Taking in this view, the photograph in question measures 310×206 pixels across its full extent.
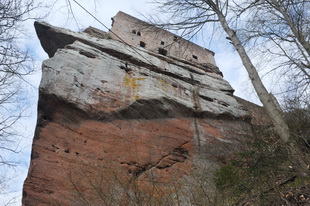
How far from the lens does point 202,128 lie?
797 centimetres

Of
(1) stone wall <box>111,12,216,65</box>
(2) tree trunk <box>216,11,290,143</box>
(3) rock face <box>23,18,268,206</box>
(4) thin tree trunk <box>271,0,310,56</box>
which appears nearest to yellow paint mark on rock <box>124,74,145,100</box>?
(3) rock face <box>23,18,268,206</box>

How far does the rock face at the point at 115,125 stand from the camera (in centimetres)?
534

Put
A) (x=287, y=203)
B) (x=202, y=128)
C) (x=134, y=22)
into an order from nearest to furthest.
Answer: (x=287, y=203) → (x=202, y=128) → (x=134, y=22)

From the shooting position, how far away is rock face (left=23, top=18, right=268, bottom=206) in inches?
210

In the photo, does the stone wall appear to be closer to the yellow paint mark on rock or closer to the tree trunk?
the tree trunk

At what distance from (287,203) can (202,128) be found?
4.40 metres

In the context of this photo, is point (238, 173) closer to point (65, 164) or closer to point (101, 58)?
point (65, 164)

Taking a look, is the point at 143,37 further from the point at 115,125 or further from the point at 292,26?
the point at 115,125

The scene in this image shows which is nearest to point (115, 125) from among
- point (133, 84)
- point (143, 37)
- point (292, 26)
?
point (133, 84)

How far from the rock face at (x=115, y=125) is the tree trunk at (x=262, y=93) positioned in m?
1.62

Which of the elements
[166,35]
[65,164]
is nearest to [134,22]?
[166,35]

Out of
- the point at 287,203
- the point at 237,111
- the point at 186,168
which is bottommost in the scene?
the point at 287,203

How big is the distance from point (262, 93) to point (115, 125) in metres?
3.96

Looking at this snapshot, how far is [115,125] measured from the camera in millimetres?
6789
